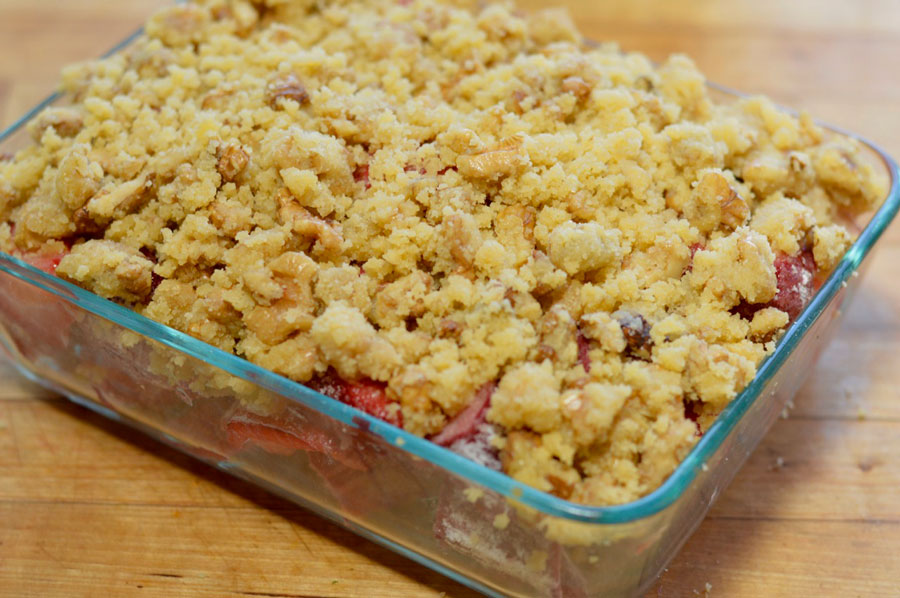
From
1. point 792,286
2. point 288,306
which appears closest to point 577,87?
point 792,286

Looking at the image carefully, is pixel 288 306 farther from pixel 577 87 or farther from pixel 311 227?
pixel 577 87

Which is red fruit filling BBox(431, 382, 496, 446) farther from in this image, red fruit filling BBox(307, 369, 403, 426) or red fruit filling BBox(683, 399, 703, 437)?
red fruit filling BBox(683, 399, 703, 437)

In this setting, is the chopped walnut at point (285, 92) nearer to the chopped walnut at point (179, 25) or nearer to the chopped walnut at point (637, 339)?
the chopped walnut at point (179, 25)

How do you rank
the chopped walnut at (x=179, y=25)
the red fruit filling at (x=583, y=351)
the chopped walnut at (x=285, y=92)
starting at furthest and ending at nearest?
the chopped walnut at (x=179, y=25), the chopped walnut at (x=285, y=92), the red fruit filling at (x=583, y=351)

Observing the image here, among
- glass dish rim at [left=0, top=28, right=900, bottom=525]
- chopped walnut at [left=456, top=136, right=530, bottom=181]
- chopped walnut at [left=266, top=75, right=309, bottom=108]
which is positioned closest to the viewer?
glass dish rim at [left=0, top=28, right=900, bottom=525]

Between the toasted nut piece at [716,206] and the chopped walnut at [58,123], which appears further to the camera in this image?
the chopped walnut at [58,123]

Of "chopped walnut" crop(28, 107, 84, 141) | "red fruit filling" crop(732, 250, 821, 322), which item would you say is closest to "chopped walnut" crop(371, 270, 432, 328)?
"red fruit filling" crop(732, 250, 821, 322)

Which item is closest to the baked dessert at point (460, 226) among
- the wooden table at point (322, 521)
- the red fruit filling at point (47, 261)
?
the red fruit filling at point (47, 261)

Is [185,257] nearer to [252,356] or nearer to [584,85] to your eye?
[252,356]
